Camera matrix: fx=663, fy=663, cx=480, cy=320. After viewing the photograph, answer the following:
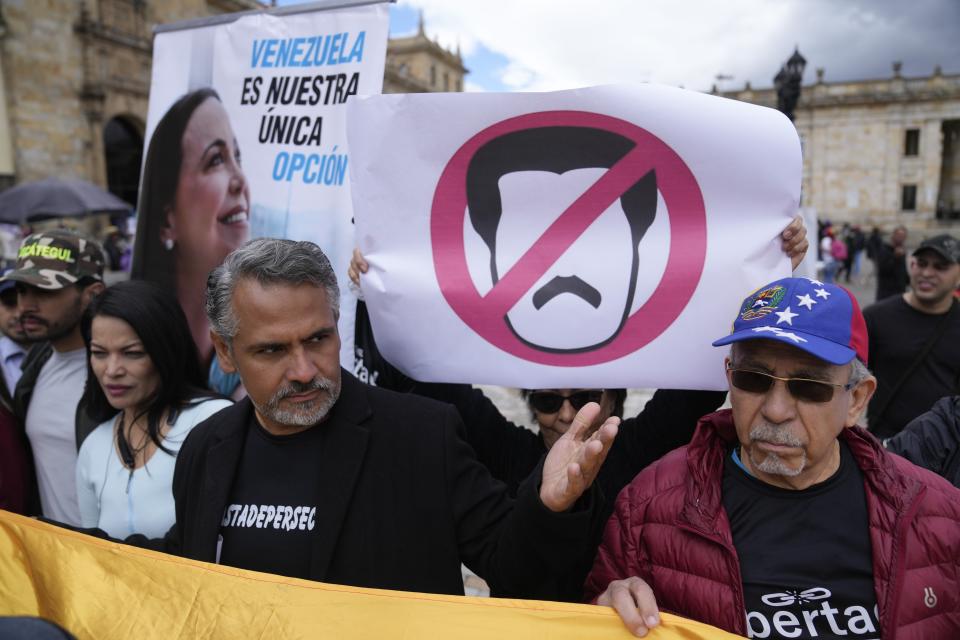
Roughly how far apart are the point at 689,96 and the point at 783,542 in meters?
1.19

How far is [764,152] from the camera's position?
1838mm

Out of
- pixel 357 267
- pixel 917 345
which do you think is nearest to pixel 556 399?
pixel 357 267

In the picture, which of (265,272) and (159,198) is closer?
(265,272)

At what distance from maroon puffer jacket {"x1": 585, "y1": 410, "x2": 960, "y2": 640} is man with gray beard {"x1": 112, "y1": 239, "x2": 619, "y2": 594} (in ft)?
1.04

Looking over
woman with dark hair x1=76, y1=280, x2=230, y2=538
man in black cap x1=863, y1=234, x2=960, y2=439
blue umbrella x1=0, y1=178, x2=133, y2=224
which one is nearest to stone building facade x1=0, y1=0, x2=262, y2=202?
blue umbrella x1=0, y1=178, x2=133, y2=224

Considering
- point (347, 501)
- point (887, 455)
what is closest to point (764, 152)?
point (887, 455)

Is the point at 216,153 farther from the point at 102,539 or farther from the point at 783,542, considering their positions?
the point at 783,542

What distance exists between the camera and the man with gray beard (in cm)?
156

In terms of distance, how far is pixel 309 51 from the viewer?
114 inches

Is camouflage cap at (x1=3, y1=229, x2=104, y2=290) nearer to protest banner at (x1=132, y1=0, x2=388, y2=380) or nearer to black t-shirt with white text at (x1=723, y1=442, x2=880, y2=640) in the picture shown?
protest banner at (x1=132, y1=0, x2=388, y2=380)

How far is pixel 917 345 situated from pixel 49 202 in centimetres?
1386

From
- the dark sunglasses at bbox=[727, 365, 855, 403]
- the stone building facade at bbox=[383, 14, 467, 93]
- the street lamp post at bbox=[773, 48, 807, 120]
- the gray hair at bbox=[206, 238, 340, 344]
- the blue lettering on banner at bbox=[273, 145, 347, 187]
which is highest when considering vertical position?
the stone building facade at bbox=[383, 14, 467, 93]

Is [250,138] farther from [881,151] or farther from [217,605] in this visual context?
[881,151]

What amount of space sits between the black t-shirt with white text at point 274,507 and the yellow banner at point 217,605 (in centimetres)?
8
